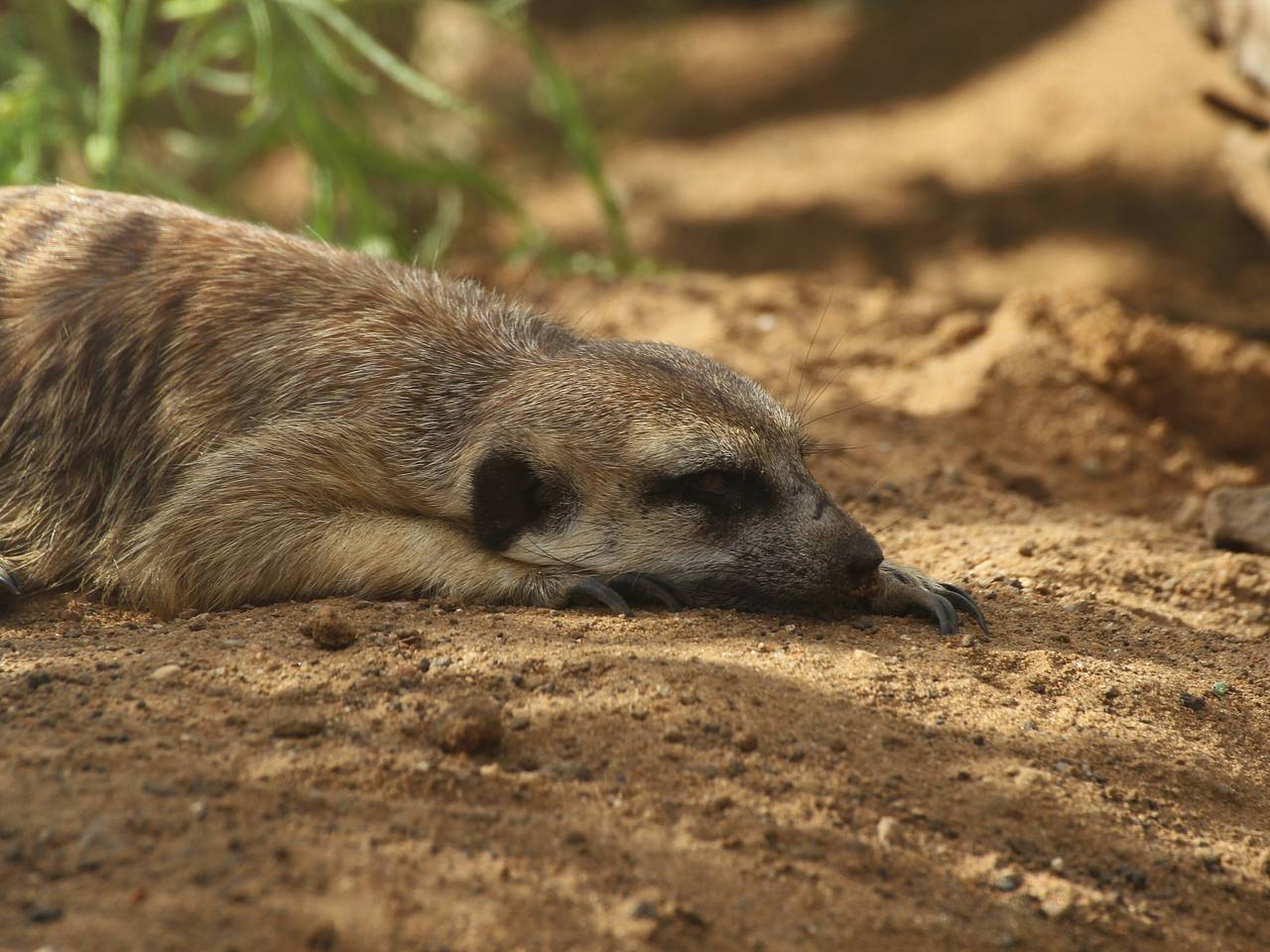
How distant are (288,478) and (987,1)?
888 centimetres

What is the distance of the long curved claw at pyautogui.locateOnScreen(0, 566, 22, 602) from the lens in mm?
4055

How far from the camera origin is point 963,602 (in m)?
3.80

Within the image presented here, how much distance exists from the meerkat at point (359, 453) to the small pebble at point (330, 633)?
54cm

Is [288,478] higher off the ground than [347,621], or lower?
higher

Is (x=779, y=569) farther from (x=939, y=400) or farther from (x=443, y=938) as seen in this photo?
(x=939, y=400)

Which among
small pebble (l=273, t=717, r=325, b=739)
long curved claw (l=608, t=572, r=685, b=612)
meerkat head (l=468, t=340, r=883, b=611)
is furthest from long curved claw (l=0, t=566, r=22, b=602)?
long curved claw (l=608, t=572, r=685, b=612)

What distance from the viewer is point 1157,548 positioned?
4734 millimetres

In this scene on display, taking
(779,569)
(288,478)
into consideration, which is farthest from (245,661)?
(779,569)

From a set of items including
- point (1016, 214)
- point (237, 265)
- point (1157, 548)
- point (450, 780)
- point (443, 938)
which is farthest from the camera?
point (1016, 214)

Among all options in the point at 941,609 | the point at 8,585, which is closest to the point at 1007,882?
the point at 941,609

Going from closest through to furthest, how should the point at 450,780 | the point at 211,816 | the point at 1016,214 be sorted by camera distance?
the point at 211,816 < the point at 450,780 < the point at 1016,214

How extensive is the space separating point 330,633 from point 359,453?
889 mm

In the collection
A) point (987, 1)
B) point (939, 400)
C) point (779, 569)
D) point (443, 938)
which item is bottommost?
point (443, 938)

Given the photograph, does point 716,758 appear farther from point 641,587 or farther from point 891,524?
point 891,524
